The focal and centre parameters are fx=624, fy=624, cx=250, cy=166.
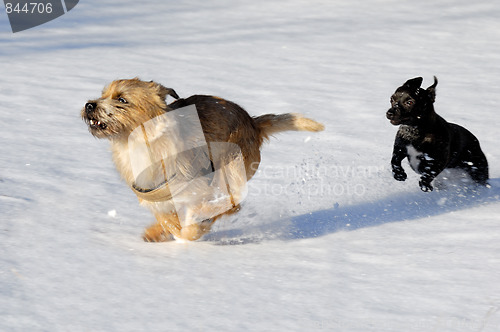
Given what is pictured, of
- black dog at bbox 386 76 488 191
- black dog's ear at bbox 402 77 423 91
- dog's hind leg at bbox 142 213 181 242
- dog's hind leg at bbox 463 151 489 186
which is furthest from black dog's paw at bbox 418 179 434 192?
dog's hind leg at bbox 142 213 181 242

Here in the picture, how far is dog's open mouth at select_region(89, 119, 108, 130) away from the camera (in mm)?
3635

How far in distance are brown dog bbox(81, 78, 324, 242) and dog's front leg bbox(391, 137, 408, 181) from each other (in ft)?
3.79

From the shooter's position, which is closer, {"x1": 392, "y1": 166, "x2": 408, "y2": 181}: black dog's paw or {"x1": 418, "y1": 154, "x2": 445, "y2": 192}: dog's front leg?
{"x1": 418, "y1": 154, "x2": 445, "y2": 192}: dog's front leg

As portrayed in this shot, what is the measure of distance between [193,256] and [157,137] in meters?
0.74

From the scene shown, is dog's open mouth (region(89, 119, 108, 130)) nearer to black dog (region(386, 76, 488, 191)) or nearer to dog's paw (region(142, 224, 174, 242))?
dog's paw (region(142, 224, 174, 242))

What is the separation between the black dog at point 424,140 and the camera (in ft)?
15.2

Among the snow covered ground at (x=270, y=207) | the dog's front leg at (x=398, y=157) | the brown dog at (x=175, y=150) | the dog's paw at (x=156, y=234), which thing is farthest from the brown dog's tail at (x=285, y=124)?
the dog's paw at (x=156, y=234)

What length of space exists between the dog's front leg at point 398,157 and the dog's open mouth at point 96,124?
226 cm

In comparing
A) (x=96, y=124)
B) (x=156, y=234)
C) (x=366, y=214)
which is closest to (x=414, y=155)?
(x=366, y=214)

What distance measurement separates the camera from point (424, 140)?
4648 millimetres

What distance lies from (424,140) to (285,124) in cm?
107

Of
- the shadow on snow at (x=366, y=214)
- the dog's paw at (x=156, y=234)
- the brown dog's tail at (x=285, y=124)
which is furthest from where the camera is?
the brown dog's tail at (x=285, y=124)

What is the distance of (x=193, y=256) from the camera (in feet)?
11.7

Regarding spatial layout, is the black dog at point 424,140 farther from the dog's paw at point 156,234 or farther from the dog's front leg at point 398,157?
the dog's paw at point 156,234
